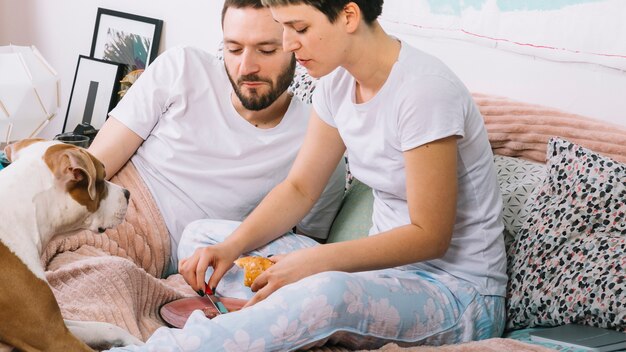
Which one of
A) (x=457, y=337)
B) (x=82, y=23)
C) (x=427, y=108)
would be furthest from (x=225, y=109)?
Result: (x=82, y=23)

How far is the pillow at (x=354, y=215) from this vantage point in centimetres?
203

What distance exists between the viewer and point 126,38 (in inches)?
143

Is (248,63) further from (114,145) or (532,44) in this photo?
(532,44)

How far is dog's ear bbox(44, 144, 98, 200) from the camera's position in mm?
1358

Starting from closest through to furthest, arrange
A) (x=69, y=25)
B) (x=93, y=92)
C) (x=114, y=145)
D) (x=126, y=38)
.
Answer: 1. (x=114, y=145)
2. (x=93, y=92)
3. (x=126, y=38)
4. (x=69, y=25)

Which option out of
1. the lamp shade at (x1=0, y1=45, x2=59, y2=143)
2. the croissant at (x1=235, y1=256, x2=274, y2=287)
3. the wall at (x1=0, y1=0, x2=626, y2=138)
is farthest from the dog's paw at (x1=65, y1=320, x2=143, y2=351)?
the lamp shade at (x1=0, y1=45, x2=59, y2=143)

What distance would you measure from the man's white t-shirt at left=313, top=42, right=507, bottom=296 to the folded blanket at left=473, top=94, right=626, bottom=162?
224mm

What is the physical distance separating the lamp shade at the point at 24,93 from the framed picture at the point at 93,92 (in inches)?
17.0

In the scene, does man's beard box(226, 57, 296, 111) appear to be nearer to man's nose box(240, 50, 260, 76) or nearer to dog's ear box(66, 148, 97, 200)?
man's nose box(240, 50, 260, 76)

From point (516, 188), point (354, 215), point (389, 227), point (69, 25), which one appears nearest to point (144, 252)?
point (354, 215)

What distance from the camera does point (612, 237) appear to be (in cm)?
157

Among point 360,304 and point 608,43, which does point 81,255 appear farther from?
point 608,43

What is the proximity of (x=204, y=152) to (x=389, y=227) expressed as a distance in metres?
0.62

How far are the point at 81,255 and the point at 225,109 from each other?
55 centimetres
